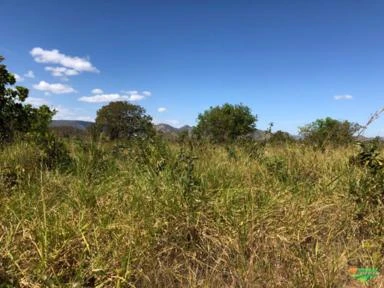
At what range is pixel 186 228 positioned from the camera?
3.63 m

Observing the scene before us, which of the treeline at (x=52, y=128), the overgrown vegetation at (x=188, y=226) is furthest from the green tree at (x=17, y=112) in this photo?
the overgrown vegetation at (x=188, y=226)

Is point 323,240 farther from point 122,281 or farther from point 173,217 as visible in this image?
point 122,281

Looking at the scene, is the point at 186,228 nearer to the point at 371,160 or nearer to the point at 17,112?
the point at 371,160

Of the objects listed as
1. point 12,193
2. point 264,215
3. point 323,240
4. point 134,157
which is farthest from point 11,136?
point 323,240

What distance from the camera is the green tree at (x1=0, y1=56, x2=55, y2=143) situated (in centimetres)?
786

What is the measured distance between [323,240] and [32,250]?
8.02 ft

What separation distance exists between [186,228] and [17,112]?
618 cm

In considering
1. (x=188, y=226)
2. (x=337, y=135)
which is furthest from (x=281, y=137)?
(x=188, y=226)

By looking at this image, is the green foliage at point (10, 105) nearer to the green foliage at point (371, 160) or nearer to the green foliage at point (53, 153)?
the green foliage at point (53, 153)

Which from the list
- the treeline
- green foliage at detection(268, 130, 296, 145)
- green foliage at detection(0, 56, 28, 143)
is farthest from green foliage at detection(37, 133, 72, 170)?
green foliage at detection(268, 130, 296, 145)

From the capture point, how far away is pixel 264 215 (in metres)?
3.78

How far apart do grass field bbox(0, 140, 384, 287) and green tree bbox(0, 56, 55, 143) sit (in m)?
3.25

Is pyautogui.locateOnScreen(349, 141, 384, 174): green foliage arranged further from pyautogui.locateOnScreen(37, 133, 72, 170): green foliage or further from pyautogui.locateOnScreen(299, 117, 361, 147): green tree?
pyautogui.locateOnScreen(37, 133, 72, 170): green foliage

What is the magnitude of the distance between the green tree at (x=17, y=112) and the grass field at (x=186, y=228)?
Answer: 3.25 meters
